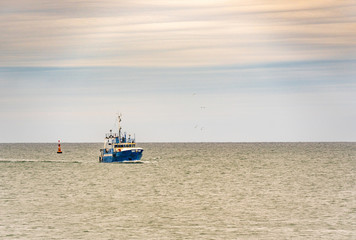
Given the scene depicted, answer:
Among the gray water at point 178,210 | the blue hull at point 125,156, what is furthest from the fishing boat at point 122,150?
the gray water at point 178,210

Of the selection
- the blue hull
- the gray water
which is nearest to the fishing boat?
the blue hull

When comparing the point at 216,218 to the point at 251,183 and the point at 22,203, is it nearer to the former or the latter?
the point at 22,203

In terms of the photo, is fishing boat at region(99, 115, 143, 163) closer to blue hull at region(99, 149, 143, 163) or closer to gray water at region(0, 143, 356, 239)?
blue hull at region(99, 149, 143, 163)

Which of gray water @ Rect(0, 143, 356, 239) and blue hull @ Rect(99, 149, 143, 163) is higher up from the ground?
blue hull @ Rect(99, 149, 143, 163)

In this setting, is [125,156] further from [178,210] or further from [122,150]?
[178,210]

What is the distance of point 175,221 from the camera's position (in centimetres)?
4344

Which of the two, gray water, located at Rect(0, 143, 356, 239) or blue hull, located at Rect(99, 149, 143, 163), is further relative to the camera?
blue hull, located at Rect(99, 149, 143, 163)

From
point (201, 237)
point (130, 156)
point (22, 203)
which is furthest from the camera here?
point (130, 156)

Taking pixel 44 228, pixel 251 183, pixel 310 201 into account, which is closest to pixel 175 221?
A: pixel 44 228

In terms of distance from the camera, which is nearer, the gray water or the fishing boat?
the gray water

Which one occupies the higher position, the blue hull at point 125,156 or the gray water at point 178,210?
the blue hull at point 125,156

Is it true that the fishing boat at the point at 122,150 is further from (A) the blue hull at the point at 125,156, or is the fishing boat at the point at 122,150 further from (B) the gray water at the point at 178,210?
(B) the gray water at the point at 178,210

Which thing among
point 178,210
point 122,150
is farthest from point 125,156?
point 178,210

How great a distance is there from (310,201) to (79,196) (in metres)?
24.5
